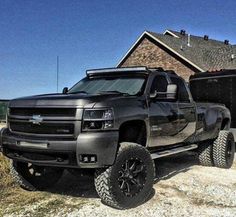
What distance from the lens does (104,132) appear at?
5305 mm

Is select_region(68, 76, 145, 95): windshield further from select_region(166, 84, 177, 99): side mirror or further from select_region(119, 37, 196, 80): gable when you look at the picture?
select_region(119, 37, 196, 80): gable

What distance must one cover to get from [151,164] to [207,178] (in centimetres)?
220

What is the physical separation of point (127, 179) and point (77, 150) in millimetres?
887

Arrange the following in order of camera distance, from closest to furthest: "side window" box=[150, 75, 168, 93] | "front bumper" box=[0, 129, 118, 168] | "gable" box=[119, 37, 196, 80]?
"front bumper" box=[0, 129, 118, 168]
"side window" box=[150, 75, 168, 93]
"gable" box=[119, 37, 196, 80]

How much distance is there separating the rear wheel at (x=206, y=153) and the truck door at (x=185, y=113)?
1.18 metres

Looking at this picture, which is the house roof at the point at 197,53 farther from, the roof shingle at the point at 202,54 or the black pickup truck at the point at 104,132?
the black pickup truck at the point at 104,132

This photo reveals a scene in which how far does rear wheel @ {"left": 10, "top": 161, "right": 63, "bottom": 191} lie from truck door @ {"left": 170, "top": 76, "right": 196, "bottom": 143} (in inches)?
88.4

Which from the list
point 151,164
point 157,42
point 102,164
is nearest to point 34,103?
point 102,164

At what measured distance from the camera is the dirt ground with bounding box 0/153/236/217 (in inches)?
218

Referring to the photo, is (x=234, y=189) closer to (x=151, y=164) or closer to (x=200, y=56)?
(x=151, y=164)

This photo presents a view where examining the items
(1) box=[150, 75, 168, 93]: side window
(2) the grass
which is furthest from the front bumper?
(1) box=[150, 75, 168, 93]: side window

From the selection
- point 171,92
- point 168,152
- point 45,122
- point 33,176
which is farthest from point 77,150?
point 168,152

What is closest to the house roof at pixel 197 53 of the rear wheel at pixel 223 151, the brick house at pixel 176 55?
the brick house at pixel 176 55

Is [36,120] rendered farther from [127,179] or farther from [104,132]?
[127,179]
